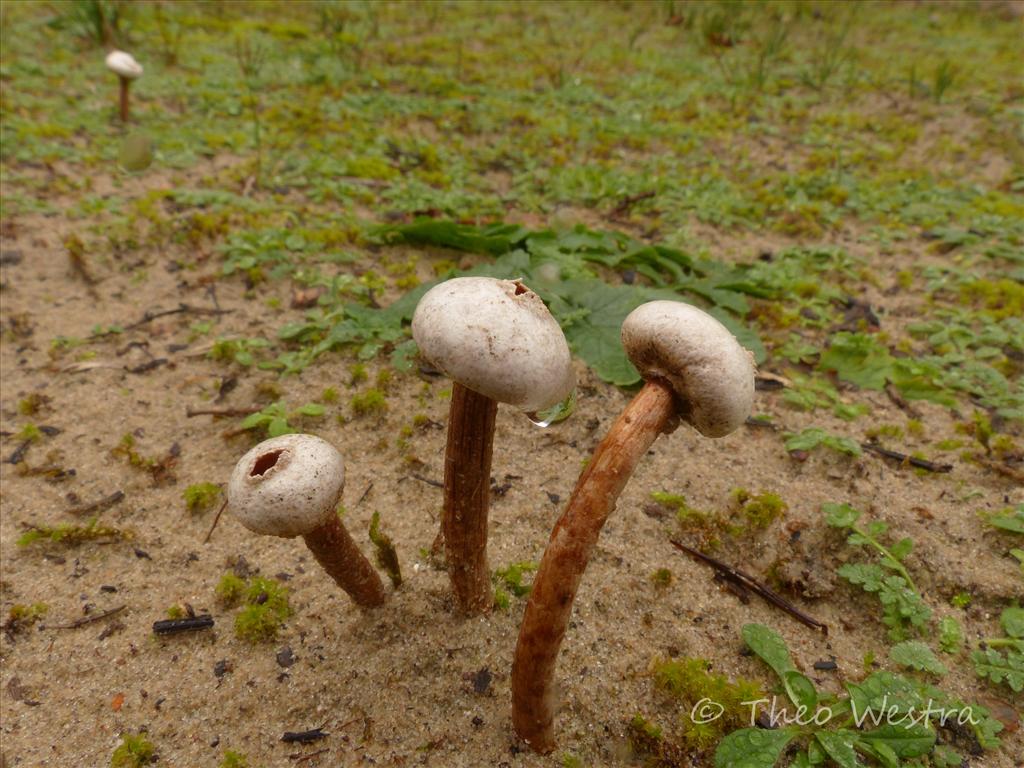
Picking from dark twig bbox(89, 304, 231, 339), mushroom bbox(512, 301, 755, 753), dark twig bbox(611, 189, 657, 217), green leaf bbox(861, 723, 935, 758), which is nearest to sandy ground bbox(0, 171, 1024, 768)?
green leaf bbox(861, 723, 935, 758)

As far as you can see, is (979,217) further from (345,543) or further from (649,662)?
(345,543)

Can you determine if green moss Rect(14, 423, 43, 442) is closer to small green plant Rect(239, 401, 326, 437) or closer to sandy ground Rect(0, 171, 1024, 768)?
sandy ground Rect(0, 171, 1024, 768)

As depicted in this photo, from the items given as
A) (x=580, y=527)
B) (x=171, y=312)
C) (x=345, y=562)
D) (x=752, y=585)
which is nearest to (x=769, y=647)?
(x=752, y=585)

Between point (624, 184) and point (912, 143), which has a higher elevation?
point (912, 143)

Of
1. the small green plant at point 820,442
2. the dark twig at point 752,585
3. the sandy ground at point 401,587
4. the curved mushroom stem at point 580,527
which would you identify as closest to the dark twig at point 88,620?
the sandy ground at point 401,587

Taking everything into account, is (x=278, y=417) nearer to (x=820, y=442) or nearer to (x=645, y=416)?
(x=645, y=416)

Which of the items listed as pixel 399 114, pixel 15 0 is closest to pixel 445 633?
pixel 399 114
